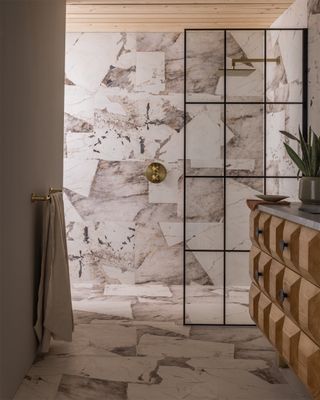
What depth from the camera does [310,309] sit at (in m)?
1.97

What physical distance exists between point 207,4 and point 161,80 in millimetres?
1058

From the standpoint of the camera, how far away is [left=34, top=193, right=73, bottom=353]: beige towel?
2953mm

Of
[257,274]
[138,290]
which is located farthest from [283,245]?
[138,290]

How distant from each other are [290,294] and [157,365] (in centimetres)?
102

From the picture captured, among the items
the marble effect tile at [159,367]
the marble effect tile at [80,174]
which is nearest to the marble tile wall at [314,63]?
the marble effect tile at [159,367]

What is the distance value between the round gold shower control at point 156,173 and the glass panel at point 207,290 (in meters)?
1.37

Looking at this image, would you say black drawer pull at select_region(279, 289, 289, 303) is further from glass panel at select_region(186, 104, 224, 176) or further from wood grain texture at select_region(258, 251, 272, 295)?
glass panel at select_region(186, 104, 224, 176)

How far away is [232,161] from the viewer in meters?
3.89

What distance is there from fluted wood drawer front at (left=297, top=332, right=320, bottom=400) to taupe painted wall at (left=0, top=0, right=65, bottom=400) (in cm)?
117

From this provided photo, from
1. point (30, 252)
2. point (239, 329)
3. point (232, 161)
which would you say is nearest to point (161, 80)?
point (232, 161)

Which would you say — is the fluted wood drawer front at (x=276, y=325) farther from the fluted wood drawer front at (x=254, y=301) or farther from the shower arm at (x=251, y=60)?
the shower arm at (x=251, y=60)

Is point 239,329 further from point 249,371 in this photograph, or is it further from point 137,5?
point 137,5

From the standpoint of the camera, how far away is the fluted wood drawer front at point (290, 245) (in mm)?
2158

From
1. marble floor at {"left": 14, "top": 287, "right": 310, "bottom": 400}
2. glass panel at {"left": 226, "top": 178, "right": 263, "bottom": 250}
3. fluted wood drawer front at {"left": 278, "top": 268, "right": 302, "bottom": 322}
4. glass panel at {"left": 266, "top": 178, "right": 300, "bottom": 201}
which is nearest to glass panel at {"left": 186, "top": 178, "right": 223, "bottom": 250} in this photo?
glass panel at {"left": 226, "top": 178, "right": 263, "bottom": 250}
